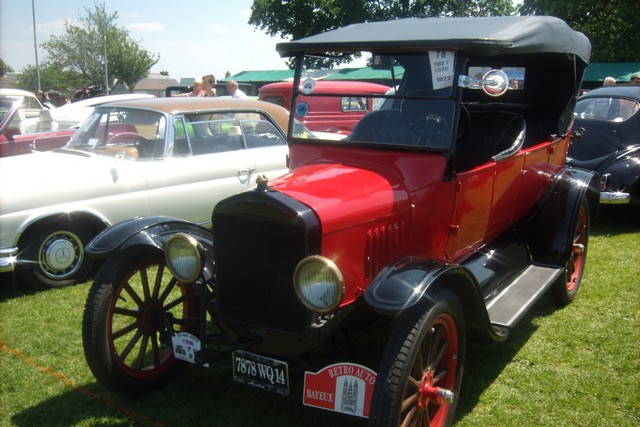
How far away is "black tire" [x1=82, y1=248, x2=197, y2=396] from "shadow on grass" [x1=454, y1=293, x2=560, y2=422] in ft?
5.37

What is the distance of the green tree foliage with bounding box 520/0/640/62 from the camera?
2681 cm

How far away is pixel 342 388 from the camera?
257 centimetres

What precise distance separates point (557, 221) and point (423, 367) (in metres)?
2.31

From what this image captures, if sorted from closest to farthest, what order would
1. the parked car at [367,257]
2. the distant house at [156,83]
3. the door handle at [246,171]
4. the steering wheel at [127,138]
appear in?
the parked car at [367,257]
the steering wheel at [127,138]
the door handle at [246,171]
the distant house at [156,83]

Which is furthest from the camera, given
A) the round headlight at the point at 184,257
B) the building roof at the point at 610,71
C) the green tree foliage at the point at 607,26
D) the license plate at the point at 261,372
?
the green tree foliage at the point at 607,26

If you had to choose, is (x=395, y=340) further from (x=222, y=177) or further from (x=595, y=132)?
(x=595, y=132)

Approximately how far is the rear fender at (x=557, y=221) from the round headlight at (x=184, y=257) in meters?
2.64

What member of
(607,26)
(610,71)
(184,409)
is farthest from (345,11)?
(184,409)

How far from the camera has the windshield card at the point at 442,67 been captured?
3.19 metres

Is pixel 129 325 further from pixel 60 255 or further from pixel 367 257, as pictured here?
pixel 60 255

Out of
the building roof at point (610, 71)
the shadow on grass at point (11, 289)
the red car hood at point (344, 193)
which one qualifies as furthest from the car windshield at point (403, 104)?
the building roof at point (610, 71)

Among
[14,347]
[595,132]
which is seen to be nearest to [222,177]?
[14,347]

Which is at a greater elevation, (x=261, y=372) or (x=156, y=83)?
(x=156, y=83)

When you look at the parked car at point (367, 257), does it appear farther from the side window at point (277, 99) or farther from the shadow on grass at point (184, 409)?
the side window at point (277, 99)
